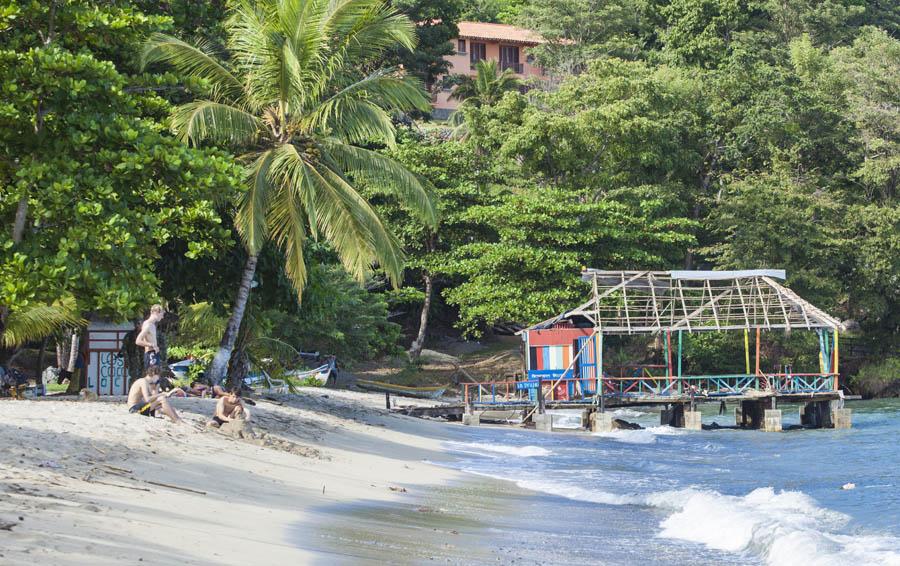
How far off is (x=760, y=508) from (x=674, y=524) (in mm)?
2445

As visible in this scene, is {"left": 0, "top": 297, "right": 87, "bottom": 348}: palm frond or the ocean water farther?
{"left": 0, "top": 297, "right": 87, "bottom": 348}: palm frond

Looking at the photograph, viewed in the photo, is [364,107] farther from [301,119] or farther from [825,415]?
[825,415]

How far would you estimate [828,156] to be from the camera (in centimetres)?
5288

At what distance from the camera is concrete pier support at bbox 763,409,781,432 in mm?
33688

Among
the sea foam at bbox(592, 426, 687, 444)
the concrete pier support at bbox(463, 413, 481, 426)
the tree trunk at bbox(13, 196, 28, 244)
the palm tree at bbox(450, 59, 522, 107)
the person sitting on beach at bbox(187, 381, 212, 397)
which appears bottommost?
the sea foam at bbox(592, 426, 687, 444)

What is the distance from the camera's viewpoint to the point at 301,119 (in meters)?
22.3

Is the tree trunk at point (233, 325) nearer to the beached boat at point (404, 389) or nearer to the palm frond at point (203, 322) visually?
the palm frond at point (203, 322)

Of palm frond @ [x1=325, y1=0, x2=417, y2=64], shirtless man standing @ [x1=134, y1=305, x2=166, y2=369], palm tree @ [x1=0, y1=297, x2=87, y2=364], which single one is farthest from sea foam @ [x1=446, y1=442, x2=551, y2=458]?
palm frond @ [x1=325, y1=0, x2=417, y2=64]

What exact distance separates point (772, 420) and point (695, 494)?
17915mm

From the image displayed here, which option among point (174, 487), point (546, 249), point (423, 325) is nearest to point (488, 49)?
point (423, 325)

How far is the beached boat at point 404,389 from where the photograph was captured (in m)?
42.0

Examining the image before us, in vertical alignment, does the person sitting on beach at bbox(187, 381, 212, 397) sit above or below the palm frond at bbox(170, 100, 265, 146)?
below

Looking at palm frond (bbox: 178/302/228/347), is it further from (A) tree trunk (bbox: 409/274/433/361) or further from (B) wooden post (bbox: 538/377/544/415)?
(A) tree trunk (bbox: 409/274/433/361)

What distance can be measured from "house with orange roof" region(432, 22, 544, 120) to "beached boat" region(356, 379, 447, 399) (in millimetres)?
35750
